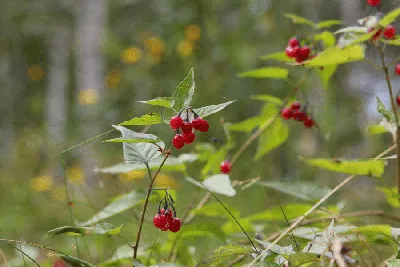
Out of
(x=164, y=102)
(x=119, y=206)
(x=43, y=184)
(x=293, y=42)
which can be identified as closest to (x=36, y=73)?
(x=43, y=184)

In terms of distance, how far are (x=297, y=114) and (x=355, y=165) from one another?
66 centimetres

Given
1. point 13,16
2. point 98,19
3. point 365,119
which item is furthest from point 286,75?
point 13,16

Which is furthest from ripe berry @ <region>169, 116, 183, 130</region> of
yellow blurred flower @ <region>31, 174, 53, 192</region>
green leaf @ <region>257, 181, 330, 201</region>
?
yellow blurred flower @ <region>31, 174, 53, 192</region>

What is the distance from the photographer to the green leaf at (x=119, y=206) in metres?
1.34

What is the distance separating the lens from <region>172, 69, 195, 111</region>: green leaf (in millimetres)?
1008

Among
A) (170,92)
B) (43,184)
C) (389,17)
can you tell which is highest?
(389,17)

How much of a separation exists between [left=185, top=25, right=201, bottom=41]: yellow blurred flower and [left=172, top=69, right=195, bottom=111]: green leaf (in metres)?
5.39

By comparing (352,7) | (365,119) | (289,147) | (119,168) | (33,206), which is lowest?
(365,119)

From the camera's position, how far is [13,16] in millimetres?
12492

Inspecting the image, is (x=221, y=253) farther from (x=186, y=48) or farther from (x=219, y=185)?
(x=186, y=48)

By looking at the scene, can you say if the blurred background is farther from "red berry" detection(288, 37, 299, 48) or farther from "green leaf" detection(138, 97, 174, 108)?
"green leaf" detection(138, 97, 174, 108)

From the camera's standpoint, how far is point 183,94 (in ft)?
3.36

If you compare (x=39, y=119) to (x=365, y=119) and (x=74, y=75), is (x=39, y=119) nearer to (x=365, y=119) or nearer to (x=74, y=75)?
(x=74, y=75)

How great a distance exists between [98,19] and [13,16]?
2.74m
